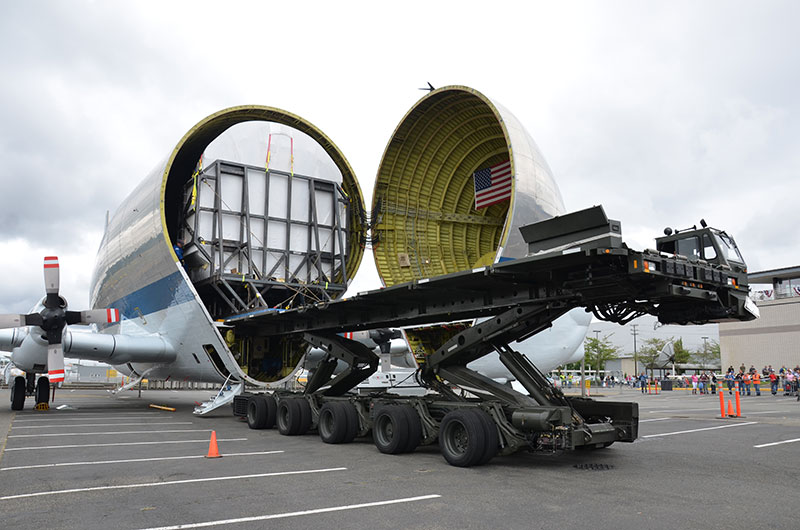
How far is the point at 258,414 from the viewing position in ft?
48.8

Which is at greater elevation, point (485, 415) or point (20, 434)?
point (485, 415)

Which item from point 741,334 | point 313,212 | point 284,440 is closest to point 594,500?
point 284,440

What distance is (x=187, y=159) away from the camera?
21.0 meters

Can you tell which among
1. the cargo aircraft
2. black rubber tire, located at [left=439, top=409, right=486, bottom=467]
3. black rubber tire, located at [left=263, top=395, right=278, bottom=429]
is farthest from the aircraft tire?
the cargo aircraft

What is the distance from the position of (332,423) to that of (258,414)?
338 cm

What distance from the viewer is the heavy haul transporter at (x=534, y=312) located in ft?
28.0

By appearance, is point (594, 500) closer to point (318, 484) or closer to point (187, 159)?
point (318, 484)

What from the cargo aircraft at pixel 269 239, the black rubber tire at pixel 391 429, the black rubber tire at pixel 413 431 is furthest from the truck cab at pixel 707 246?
the cargo aircraft at pixel 269 239

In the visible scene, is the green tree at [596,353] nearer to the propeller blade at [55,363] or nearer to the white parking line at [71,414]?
the white parking line at [71,414]

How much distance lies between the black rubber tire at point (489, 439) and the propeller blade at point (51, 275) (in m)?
13.7

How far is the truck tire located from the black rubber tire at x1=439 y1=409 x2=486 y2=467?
15.6 ft

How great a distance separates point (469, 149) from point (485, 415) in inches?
427

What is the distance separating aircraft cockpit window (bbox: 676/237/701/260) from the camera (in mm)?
9469

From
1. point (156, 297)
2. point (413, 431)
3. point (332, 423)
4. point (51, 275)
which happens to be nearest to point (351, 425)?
point (332, 423)
